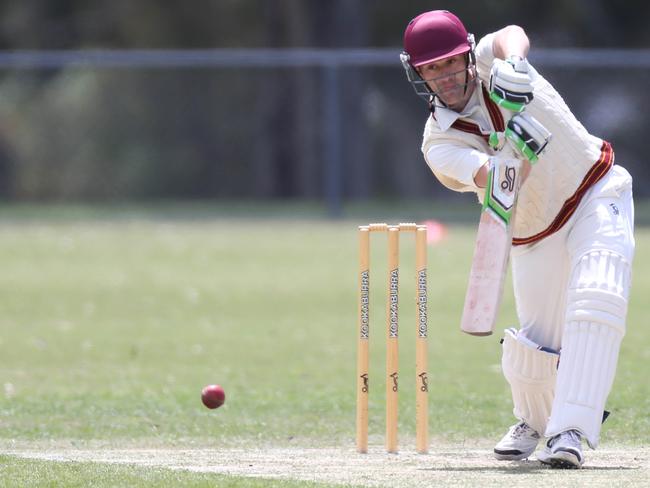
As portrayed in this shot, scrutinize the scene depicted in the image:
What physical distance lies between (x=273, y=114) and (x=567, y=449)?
18458mm

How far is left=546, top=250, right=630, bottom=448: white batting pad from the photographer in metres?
5.19

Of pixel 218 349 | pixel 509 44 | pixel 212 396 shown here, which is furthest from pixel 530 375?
pixel 218 349

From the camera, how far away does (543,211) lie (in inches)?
215

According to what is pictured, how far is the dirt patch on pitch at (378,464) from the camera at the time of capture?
16.6ft

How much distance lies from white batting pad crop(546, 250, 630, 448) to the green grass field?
1.01 m

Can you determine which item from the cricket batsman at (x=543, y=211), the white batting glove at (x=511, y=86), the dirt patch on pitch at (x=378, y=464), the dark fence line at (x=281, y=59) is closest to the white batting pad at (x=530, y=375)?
the cricket batsman at (x=543, y=211)

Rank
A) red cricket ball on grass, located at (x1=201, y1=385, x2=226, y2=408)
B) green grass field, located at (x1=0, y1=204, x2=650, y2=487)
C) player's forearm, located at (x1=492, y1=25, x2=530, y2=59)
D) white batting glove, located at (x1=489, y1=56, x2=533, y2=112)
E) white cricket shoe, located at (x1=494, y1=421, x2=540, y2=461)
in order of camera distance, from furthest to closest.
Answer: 1. red cricket ball on grass, located at (x1=201, y1=385, x2=226, y2=408)
2. green grass field, located at (x1=0, y1=204, x2=650, y2=487)
3. white cricket shoe, located at (x1=494, y1=421, x2=540, y2=461)
4. player's forearm, located at (x1=492, y1=25, x2=530, y2=59)
5. white batting glove, located at (x1=489, y1=56, x2=533, y2=112)

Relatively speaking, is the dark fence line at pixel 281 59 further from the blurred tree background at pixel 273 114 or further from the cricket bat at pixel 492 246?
the cricket bat at pixel 492 246

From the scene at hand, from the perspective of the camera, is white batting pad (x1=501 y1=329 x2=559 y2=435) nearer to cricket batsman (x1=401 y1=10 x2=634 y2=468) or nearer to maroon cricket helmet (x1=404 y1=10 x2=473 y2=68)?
cricket batsman (x1=401 y1=10 x2=634 y2=468)

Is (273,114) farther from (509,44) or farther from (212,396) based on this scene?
(509,44)

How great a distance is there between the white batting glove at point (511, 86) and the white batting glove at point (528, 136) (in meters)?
0.06

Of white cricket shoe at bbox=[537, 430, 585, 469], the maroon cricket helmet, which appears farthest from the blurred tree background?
white cricket shoe at bbox=[537, 430, 585, 469]

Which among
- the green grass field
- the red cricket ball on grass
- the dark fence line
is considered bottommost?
the green grass field

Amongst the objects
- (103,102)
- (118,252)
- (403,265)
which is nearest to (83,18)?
(103,102)
